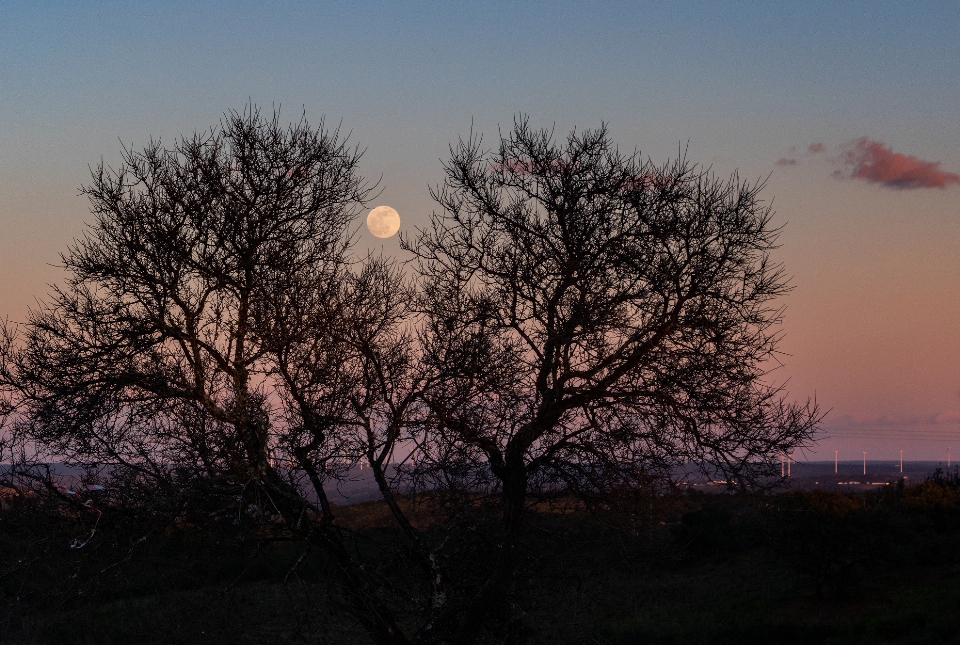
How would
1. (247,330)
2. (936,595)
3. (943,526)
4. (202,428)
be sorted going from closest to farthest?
(202,428), (247,330), (936,595), (943,526)

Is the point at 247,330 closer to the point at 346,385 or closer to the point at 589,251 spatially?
the point at 346,385

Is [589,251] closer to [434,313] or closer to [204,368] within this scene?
[434,313]

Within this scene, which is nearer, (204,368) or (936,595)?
(204,368)

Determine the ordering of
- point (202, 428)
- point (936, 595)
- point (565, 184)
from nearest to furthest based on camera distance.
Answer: point (202, 428) < point (565, 184) < point (936, 595)

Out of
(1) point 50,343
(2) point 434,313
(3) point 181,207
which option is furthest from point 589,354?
(1) point 50,343

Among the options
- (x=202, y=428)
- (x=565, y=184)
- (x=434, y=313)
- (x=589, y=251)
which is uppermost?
(x=565, y=184)

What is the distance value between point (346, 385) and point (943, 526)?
90.8 ft

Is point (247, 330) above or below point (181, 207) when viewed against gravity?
below

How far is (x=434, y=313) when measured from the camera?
9.73 m

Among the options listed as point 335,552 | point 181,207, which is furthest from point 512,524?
point 181,207

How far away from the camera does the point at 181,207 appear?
31.0ft

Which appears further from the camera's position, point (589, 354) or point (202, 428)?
point (589, 354)

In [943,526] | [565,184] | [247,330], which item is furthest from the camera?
[943,526]

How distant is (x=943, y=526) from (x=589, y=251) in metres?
26.4
